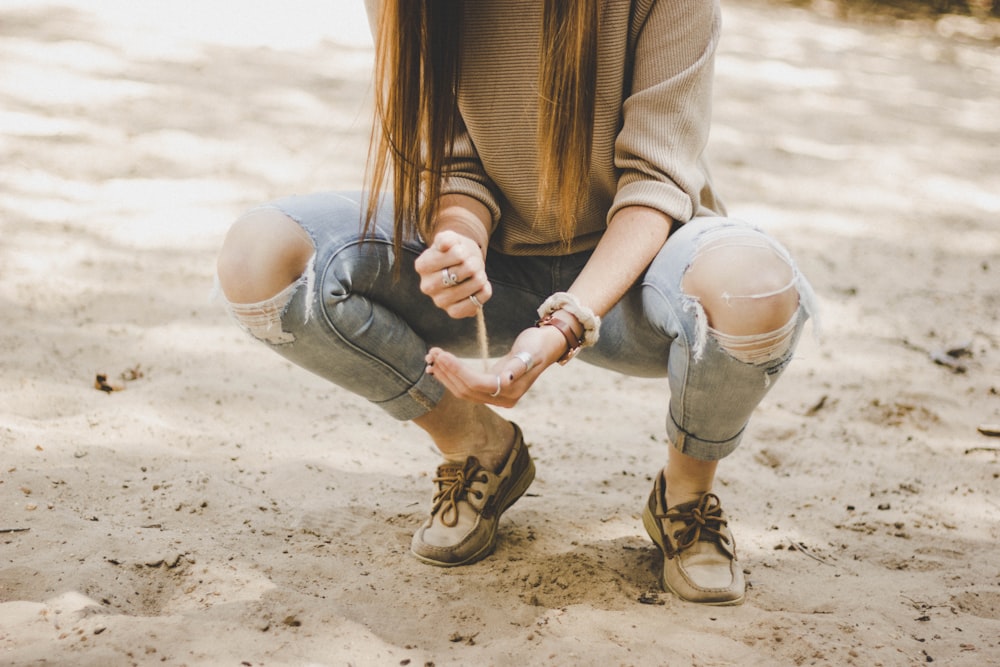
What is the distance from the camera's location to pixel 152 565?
138 cm

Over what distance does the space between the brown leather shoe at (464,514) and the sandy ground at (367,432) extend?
0.04 m

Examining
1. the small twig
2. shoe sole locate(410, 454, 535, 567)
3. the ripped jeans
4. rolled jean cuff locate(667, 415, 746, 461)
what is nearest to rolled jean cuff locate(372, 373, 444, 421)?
the ripped jeans

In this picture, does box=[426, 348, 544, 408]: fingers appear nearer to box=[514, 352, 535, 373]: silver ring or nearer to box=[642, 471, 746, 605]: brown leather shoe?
box=[514, 352, 535, 373]: silver ring

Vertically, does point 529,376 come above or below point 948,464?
above

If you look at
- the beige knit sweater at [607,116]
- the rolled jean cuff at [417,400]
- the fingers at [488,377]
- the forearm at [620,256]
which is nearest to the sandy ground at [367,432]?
the rolled jean cuff at [417,400]

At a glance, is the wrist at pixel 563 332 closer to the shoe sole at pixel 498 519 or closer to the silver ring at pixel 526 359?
the silver ring at pixel 526 359

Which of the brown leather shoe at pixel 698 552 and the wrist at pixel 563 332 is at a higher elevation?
the wrist at pixel 563 332

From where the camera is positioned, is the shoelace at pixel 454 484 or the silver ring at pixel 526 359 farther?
the shoelace at pixel 454 484

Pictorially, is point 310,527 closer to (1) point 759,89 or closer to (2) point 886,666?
(2) point 886,666

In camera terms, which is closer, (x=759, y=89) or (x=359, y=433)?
(x=359, y=433)

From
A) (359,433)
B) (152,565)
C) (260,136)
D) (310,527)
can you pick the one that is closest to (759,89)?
(260,136)

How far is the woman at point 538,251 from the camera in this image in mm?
1295

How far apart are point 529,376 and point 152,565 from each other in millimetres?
643

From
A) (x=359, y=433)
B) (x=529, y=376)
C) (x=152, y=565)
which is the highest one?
(x=529, y=376)
